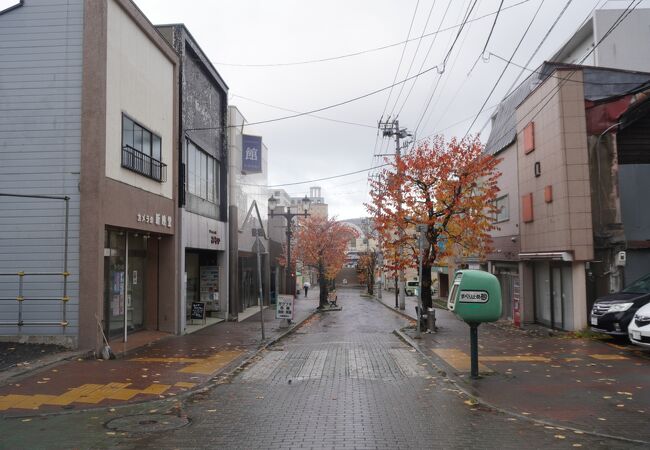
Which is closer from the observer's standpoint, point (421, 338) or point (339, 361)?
point (339, 361)

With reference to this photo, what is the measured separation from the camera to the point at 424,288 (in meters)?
20.7

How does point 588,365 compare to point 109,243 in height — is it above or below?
below

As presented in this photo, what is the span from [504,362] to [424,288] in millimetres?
8528

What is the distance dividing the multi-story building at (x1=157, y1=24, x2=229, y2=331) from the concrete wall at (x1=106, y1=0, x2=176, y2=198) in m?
1.05

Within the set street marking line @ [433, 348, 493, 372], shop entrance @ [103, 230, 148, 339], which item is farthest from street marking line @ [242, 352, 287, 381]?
shop entrance @ [103, 230, 148, 339]

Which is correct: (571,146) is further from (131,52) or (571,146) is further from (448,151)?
(131,52)

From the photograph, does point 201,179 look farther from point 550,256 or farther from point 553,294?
point 553,294

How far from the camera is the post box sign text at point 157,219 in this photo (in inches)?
603

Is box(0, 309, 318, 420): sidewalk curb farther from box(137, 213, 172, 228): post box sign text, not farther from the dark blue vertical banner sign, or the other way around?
the dark blue vertical banner sign

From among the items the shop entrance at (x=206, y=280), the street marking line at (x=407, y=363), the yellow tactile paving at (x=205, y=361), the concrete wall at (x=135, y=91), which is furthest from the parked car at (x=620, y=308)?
the shop entrance at (x=206, y=280)

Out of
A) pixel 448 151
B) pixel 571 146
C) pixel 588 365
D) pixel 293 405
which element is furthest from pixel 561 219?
pixel 293 405

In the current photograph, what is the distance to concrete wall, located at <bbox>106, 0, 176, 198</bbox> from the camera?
1354 cm

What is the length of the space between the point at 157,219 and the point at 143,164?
1.74 m

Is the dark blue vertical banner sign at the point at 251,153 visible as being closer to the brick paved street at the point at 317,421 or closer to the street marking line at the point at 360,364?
the street marking line at the point at 360,364
